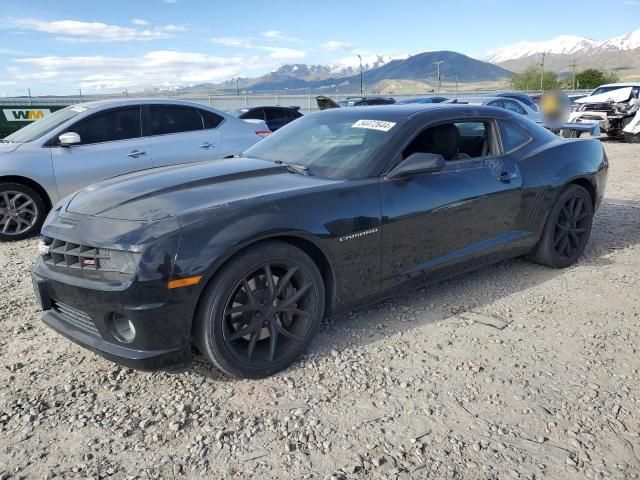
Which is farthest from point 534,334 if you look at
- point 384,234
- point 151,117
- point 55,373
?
point 151,117

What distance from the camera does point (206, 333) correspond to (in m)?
2.54

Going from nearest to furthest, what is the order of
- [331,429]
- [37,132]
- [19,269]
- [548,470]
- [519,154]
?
1. [548,470]
2. [331,429]
3. [519,154]
4. [19,269]
5. [37,132]

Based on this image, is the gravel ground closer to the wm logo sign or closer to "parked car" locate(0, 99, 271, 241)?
"parked car" locate(0, 99, 271, 241)

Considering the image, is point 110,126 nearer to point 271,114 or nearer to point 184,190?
point 184,190

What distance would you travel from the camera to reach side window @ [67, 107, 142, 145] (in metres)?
5.85

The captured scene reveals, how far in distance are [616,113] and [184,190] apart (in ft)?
48.5

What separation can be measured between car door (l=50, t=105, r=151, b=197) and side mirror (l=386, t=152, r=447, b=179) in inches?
150

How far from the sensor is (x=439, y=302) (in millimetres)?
3811

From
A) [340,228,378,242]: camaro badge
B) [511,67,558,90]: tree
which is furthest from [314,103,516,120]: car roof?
[511,67,558,90]: tree

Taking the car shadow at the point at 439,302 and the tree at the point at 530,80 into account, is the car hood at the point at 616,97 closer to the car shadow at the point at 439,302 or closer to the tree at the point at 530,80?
the car shadow at the point at 439,302

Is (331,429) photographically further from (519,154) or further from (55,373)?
(519,154)

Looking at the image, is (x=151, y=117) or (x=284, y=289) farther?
(x=151, y=117)

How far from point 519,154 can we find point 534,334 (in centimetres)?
152

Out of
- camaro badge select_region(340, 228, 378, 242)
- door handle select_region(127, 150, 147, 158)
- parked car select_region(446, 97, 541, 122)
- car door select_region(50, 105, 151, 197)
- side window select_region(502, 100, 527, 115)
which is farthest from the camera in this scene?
side window select_region(502, 100, 527, 115)
